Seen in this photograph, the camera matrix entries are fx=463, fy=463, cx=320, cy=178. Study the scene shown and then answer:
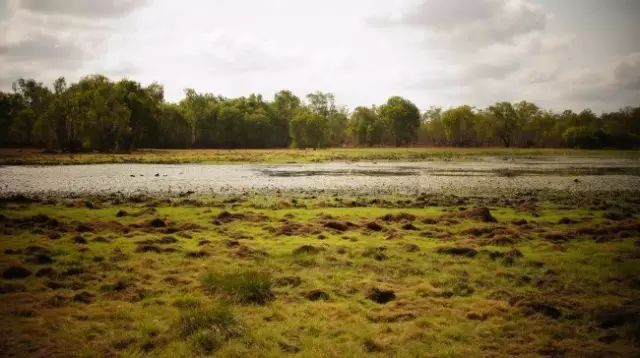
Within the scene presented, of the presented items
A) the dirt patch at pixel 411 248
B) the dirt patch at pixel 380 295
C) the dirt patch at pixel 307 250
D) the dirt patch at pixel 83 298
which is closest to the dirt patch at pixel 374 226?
the dirt patch at pixel 411 248

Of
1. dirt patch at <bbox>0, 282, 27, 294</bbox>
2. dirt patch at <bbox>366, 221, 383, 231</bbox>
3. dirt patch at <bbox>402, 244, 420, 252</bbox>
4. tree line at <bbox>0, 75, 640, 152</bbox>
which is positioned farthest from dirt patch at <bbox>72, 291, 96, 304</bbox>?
tree line at <bbox>0, 75, 640, 152</bbox>

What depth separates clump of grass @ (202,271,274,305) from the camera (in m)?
11.8

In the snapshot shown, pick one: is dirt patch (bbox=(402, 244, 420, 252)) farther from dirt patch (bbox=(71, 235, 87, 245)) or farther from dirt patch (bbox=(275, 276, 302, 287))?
dirt patch (bbox=(71, 235, 87, 245))

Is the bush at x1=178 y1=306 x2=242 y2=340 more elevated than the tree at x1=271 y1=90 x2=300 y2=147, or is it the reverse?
the tree at x1=271 y1=90 x2=300 y2=147

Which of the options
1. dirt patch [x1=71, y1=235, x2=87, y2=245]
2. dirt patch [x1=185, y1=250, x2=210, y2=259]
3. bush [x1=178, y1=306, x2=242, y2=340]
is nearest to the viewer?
bush [x1=178, y1=306, x2=242, y2=340]

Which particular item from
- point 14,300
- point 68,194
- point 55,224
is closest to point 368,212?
point 55,224

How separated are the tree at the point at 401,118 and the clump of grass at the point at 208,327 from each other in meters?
160

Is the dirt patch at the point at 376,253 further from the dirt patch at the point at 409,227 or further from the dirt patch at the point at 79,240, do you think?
the dirt patch at the point at 79,240

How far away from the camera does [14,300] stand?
A: 11.6 m

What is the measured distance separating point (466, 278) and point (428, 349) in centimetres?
490

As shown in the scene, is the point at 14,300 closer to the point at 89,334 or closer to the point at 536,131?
the point at 89,334

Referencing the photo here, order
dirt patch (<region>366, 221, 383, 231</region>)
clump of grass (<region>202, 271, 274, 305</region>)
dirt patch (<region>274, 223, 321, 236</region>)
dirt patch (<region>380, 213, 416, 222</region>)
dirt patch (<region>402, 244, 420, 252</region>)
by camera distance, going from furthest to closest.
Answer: dirt patch (<region>380, 213, 416, 222</region>) < dirt patch (<region>366, 221, 383, 231</region>) < dirt patch (<region>274, 223, 321, 236</region>) < dirt patch (<region>402, 244, 420, 252</region>) < clump of grass (<region>202, 271, 274, 305</region>)

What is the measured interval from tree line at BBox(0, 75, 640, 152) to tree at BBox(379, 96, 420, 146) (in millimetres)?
Answer: 366

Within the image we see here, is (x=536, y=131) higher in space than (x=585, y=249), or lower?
higher
